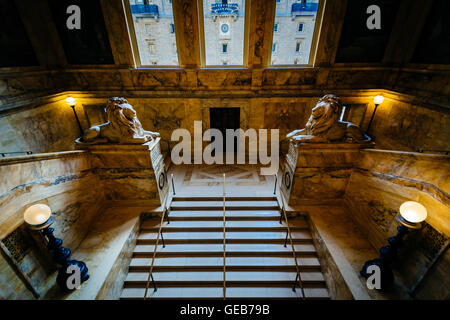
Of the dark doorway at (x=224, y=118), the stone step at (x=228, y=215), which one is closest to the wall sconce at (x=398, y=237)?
the stone step at (x=228, y=215)

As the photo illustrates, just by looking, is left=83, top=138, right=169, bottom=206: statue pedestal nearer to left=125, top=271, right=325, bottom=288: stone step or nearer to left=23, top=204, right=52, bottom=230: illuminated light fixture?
left=125, top=271, right=325, bottom=288: stone step

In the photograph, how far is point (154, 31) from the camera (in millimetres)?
6785

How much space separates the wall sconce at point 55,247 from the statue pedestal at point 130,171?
1765mm

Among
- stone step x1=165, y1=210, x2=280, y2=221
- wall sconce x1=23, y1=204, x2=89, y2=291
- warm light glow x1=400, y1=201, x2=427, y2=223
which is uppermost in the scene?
warm light glow x1=400, y1=201, x2=427, y2=223

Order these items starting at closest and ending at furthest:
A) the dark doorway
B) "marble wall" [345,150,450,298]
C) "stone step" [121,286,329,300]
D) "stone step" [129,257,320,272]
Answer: "marble wall" [345,150,450,298] → "stone step" [121,286,329,300] → "stone step" [129,257,320,272] → the dark doorway

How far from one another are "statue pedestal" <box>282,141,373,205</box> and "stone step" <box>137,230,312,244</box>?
2.98ft

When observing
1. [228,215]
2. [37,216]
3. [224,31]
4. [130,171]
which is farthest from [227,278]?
[224,31]

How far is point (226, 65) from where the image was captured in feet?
23.3

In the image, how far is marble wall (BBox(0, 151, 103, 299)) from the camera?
127 inches

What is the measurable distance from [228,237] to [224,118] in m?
4.52

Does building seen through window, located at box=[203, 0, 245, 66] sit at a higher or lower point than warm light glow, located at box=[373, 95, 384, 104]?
higher

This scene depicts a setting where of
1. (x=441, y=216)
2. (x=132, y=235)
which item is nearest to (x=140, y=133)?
(x=132, y=235)

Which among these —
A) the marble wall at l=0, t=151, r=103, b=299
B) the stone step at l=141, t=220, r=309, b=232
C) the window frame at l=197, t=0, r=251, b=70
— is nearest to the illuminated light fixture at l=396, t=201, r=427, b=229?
the stone step at l=141, t=220, r=309, b=232

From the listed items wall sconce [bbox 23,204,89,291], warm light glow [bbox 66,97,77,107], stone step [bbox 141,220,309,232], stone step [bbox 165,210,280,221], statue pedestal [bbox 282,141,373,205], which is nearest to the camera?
wall sconce [bbox 23,204,89,291]
